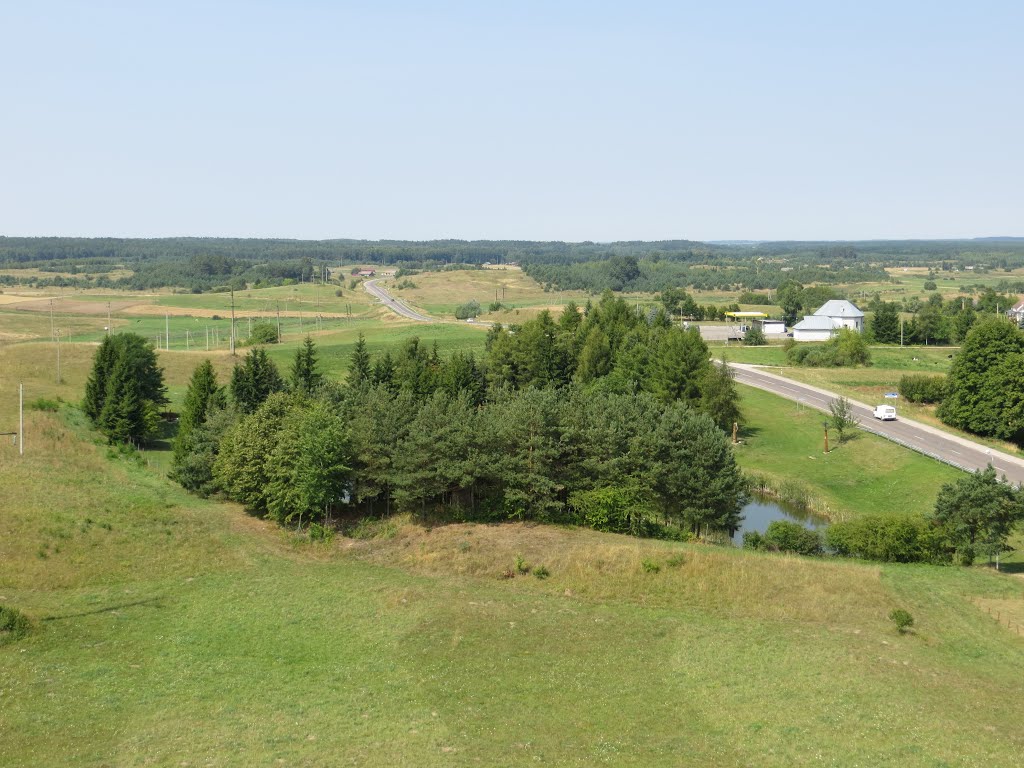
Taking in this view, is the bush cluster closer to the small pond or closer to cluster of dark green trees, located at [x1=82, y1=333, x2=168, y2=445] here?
the small pond

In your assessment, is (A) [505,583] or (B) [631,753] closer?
(B) [631,753]

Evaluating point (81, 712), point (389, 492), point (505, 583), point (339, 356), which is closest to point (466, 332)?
point (339, 356)

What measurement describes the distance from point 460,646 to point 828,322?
112m

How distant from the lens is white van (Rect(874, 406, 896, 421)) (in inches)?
3073

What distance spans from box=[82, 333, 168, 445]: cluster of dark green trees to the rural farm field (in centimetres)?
1269

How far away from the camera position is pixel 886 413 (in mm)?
78062

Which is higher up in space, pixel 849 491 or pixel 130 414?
pixel 130 414

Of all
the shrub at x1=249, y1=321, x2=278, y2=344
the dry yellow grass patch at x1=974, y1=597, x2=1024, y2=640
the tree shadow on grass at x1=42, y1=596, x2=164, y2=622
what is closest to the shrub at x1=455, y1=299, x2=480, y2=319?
the shrub at x1=249, y1=321, x2=278, y2=344

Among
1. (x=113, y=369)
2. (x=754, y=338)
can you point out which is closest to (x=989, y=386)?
(x=754, y=338)

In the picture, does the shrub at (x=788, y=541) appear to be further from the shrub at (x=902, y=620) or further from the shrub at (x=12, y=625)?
the shrub at (x=12, y=625)

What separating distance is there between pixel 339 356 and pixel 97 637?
8118cm

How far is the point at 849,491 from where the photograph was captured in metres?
64.8

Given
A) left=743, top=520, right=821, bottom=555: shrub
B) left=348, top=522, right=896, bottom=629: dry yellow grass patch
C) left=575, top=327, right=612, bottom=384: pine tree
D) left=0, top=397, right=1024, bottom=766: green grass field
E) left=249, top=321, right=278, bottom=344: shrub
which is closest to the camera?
left=0, top=397, right=1024, bottom=766: green grass field

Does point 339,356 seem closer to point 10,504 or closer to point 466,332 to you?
point 466,332
